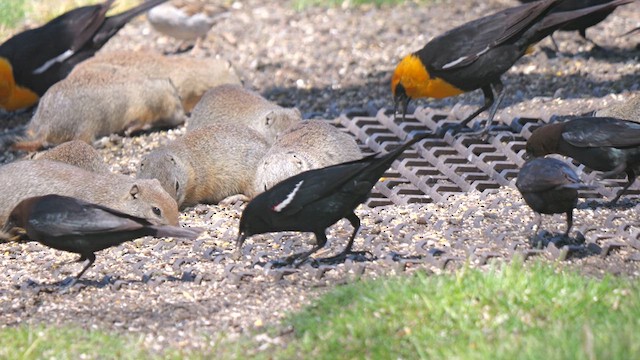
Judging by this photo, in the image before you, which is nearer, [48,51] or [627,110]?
[627,110]

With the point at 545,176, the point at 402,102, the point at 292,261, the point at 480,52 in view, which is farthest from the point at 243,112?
the point at 545,176

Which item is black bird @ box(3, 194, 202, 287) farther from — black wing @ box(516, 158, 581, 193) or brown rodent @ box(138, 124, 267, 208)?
brown rodent @ box(138, 124, 267, 208)

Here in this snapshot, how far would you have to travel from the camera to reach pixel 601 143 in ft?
25.2

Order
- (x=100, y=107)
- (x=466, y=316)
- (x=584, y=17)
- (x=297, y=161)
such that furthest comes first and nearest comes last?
1. (x=584, y=17)
2. (x=100, y=107)
3. (x=297, y=161)
4. (x=466, y=316)

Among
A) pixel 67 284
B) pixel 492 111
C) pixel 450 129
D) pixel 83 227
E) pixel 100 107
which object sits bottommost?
pixel 450 129

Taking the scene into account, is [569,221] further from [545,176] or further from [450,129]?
[450,129]

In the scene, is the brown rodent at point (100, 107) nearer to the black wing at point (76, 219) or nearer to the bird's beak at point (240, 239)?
the black wing at point (76, 219)

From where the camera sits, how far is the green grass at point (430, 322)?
16.0ft

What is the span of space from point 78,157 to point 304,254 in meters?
3.40

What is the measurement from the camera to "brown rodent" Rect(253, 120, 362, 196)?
8.95 metres

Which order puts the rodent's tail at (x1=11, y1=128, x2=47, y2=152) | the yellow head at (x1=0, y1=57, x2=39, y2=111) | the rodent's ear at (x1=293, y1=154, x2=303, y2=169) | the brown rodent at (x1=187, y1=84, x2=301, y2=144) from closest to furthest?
the rodent's ear at (x1=293, y1=154, x2=303, y2=169) → the brown rodent at (x1=187, y1=84, x2=301, y2=144) → the rodent's tail at (x1=11, y1=128, x2=47, y2=152) → the yellow head at (x1=0, y1=57, x2=39, y2=111)

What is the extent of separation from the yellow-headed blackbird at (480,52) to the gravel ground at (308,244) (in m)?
0.65

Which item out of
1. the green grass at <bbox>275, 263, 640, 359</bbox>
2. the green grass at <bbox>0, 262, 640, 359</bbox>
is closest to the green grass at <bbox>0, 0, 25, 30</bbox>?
the green grass at <bbox>0, 262, 640, 359</bbox>

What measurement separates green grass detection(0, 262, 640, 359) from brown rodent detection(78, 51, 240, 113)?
22.9 feet
